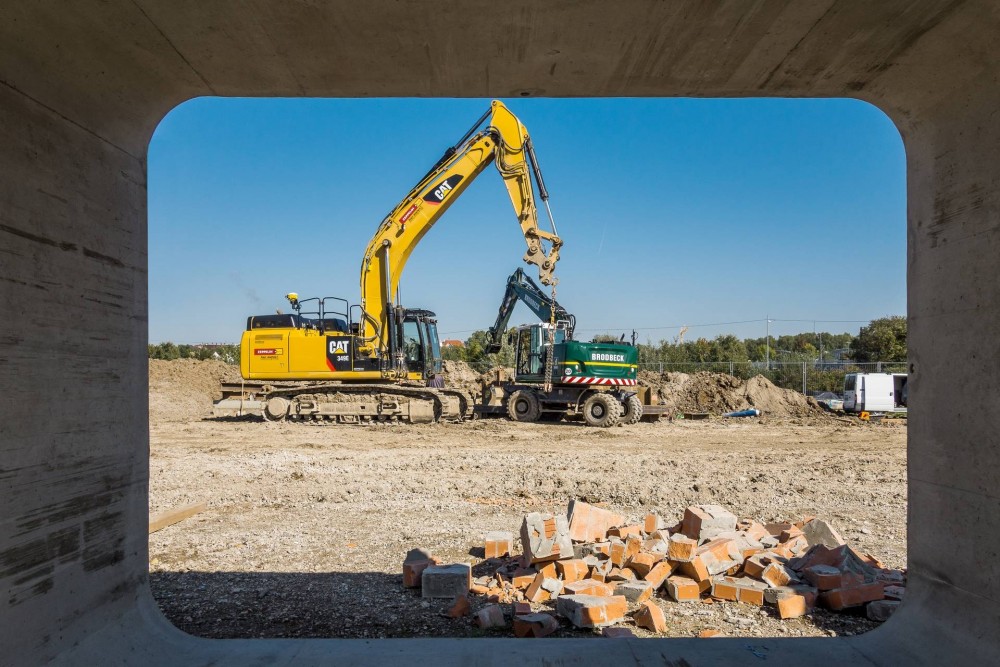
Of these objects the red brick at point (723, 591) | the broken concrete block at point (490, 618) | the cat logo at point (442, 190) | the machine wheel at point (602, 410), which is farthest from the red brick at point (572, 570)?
the cat logo at point (442, 190)

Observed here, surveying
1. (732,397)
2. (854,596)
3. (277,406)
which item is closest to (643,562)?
(854,596)

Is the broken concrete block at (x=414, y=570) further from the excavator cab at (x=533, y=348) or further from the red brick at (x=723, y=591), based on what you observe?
the excavator cab at (x=533, y=348)

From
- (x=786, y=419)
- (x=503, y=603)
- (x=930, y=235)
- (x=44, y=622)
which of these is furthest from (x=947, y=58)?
(x=786, y=419)

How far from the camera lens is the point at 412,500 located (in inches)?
312

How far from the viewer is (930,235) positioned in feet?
10.1

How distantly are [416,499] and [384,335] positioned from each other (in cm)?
981

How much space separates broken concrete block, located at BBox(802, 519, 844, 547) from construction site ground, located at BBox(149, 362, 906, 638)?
77cm

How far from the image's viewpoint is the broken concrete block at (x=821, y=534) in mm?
5188

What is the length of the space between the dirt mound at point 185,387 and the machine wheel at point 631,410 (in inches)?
538

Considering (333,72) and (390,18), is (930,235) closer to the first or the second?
(390,18)

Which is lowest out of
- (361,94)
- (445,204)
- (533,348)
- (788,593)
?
(788,593)

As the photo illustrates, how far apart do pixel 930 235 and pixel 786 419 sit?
62.1ft

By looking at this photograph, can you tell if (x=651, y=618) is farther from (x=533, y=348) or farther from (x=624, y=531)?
(x=533, y=348)

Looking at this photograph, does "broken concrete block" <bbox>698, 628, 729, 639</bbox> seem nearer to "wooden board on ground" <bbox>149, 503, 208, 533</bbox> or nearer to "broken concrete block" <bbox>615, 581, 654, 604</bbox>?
"broken concrete block" <bbox>615, 581, 654, 604</bbox>
